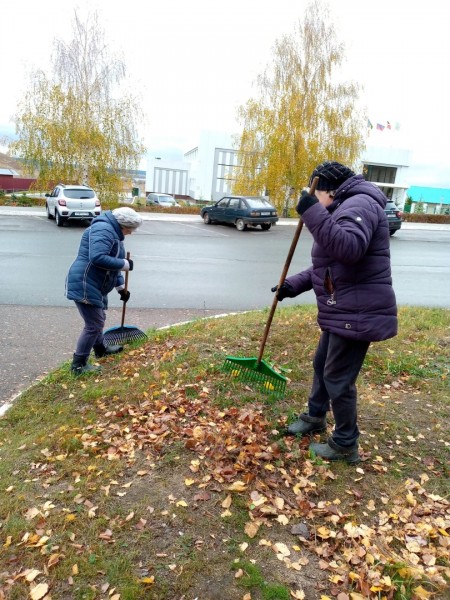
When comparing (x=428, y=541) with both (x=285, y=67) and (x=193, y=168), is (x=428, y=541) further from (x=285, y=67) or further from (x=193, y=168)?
(x=193, y=168)

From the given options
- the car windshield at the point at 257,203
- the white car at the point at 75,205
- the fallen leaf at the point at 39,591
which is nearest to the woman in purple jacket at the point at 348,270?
the fallen leaf at the point at 39,591

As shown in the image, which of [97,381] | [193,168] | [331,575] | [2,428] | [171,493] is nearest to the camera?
[331,575]

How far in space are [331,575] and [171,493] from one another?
108 centimetres

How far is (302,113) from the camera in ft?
98.1

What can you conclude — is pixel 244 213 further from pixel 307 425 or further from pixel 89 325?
pixel 307 425

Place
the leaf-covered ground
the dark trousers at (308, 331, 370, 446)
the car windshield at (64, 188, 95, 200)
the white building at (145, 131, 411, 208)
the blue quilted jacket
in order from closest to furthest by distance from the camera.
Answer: the leaf-covered ground → the dark trousers at (308, 331, 370, 446) → the blue quilted jacket → the car windshield at (64, 188, 95, 200) → the white building at (145, 131, 411, 208)

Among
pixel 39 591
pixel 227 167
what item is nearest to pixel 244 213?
pixel 39 591

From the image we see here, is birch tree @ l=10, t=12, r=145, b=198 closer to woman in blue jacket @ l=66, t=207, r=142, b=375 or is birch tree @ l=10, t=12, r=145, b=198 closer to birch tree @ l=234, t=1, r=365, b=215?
birch tree @ l=234, t=1, r=365, b=215

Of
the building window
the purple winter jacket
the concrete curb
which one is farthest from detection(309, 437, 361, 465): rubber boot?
the building window

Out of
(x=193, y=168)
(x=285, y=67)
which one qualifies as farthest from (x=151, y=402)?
(x=193, y=168)

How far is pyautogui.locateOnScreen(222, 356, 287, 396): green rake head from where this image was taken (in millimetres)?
4281

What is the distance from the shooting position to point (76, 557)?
2680 mm

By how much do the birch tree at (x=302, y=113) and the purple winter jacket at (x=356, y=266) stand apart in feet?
90.9

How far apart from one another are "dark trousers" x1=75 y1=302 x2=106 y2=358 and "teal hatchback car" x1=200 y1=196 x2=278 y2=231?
718 inches
